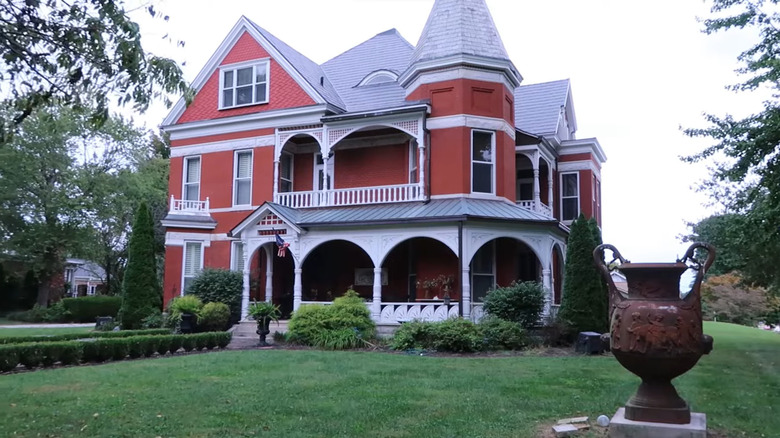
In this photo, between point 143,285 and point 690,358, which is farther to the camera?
point 143,285

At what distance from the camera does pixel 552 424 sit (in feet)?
22.2

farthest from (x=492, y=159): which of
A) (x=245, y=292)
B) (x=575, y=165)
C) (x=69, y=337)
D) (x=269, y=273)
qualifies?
(x=69, y=337)

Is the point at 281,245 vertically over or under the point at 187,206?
under

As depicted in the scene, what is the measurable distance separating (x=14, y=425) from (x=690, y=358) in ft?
23.0

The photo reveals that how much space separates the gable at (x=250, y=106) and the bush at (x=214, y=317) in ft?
24.3

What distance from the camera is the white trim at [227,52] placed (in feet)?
73.7

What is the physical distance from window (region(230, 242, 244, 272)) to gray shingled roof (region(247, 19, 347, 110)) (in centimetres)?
607

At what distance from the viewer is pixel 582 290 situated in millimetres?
16312

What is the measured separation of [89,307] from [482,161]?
23649 millimetres

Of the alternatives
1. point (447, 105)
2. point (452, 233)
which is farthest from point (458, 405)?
point (447, 105)

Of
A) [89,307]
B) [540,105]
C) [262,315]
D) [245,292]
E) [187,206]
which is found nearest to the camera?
[262,315]

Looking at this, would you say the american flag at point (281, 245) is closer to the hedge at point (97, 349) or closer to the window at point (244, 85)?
the hedge at point (97, 349)

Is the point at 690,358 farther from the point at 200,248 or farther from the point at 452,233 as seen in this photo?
the point at 200,248

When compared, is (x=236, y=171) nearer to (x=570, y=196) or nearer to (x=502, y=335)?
(x=502, y=335)
